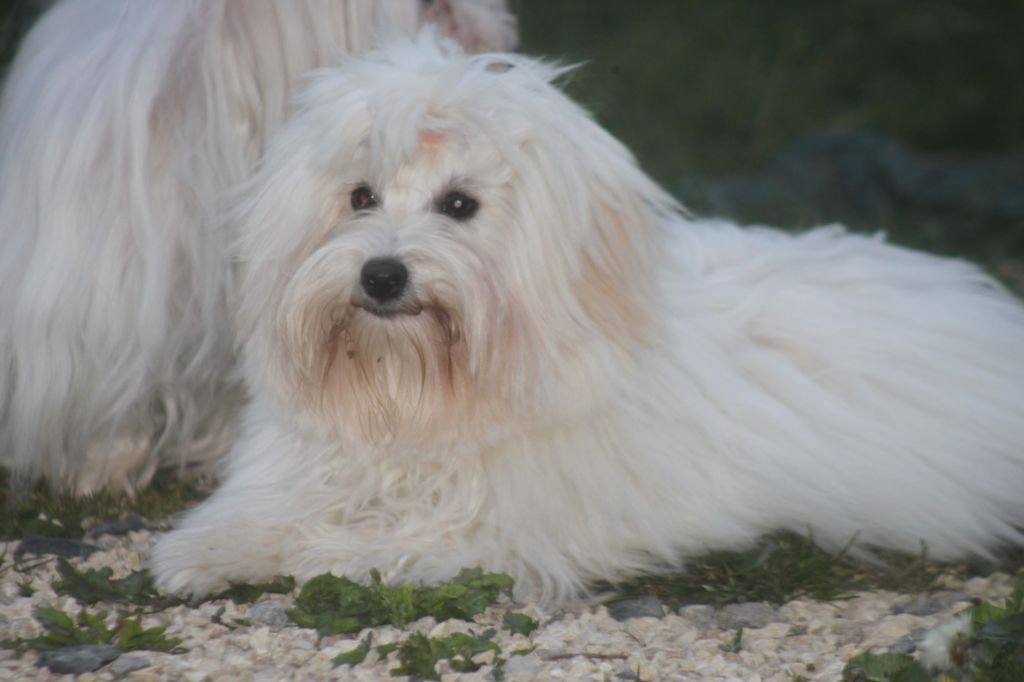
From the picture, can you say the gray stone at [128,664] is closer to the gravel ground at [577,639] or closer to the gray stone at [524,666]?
the gravel ground at [577,639]

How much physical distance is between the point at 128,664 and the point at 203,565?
0.41 meters

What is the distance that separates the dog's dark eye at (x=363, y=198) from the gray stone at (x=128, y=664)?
3.38 feet

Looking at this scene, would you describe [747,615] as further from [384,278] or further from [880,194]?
[880,194]

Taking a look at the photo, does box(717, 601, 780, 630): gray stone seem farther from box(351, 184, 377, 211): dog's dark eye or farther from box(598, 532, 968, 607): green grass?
box(351, 184, 377, 211): dog's dark eye

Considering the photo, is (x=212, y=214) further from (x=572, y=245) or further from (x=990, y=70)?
(x=990, y=70)

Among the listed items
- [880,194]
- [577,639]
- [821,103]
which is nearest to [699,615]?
[577,639]

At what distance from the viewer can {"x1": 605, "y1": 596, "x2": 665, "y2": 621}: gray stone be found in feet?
11.5

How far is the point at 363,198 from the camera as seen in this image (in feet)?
11.5

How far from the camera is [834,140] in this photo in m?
8.82

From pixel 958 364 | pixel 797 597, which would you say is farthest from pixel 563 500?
pixel 958 364

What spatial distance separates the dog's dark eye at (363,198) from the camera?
3480 millimetres

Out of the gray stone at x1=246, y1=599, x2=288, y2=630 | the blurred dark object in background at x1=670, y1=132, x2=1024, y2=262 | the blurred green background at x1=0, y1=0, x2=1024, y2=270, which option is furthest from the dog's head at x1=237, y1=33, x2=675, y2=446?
the blurred green background at x1=0, y1=0, x2=1024, y2=270

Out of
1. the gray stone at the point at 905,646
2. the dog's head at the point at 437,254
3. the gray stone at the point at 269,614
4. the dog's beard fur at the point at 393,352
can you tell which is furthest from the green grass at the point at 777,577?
the gray stone at the point at 269,614

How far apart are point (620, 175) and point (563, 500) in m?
0.73
